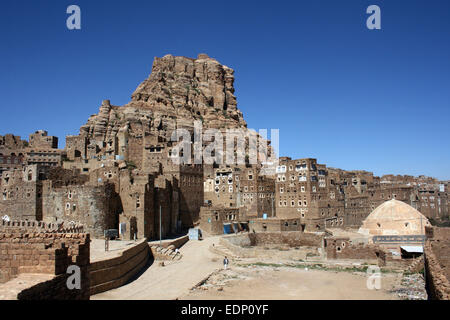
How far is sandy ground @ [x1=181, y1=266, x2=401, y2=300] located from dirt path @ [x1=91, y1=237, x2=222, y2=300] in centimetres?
191

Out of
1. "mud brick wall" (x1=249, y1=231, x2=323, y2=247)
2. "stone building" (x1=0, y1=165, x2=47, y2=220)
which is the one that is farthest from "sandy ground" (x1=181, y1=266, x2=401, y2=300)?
"stone building" (x1=0, y1=165, x2=47, y2=220)

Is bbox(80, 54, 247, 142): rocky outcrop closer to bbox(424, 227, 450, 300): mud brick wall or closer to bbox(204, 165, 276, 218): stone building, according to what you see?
bbox(204, 165, 276, 218): stone building

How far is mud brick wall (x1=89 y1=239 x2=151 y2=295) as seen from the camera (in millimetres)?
27834

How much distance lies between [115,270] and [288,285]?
47.5 ft

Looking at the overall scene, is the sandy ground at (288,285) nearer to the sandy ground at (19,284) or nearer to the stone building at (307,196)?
the sandy ground at (19,284)

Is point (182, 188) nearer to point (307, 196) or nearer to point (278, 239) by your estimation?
point (278, 239)

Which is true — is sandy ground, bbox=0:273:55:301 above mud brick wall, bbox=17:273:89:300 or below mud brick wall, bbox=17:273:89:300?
above

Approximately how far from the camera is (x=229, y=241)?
5291 centimetres

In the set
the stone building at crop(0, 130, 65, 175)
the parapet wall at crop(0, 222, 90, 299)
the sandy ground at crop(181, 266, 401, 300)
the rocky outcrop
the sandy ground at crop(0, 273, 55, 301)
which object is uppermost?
the rocky outcrop

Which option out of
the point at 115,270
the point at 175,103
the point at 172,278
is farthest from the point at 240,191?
the point at 115,270

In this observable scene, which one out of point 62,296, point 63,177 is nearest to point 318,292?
point 62,296

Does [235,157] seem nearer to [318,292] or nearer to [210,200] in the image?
[210,200]

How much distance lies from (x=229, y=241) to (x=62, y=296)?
43.4m
